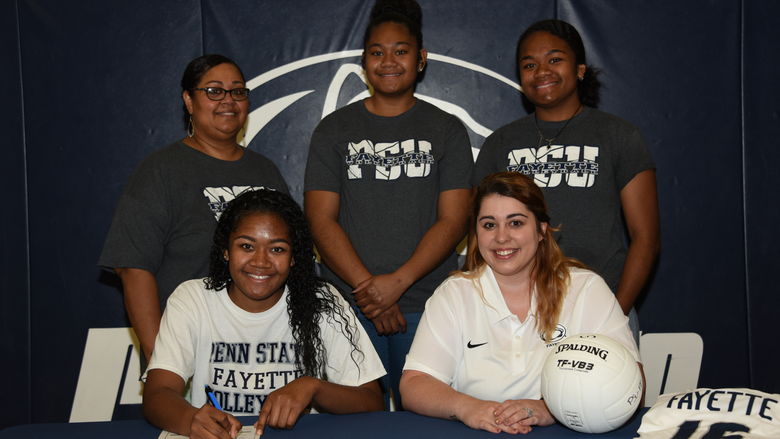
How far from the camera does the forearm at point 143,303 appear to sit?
8.25 ft

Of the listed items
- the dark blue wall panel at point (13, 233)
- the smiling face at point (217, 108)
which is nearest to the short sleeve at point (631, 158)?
the smiling face at point (217, 108)

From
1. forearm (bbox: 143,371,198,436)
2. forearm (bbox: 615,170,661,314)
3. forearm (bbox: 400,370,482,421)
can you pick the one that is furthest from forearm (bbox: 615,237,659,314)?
forearm (bbox: 143,371,198,436)

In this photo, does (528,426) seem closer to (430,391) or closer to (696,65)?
(430,391)

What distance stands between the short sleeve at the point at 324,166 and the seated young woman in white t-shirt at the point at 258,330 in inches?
18.8

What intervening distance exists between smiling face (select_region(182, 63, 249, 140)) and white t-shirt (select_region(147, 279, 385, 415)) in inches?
28.9

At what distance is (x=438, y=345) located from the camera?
2.07 m

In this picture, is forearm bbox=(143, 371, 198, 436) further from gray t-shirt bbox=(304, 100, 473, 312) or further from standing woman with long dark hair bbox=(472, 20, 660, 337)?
standing woman with long dark hair bbox=(472, 20, 660, 337)

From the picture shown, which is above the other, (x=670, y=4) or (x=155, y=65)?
(x=670, y=4)

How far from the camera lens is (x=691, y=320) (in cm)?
360

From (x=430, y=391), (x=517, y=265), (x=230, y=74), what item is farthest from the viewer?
(x=230, y=74)

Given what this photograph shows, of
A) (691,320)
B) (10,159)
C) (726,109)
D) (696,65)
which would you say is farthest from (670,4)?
(10,159)

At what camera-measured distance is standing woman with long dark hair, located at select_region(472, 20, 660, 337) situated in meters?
2.61

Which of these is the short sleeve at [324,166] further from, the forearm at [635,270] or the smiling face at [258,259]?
the forearm at [635,270]

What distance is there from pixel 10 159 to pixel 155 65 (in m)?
0.87
